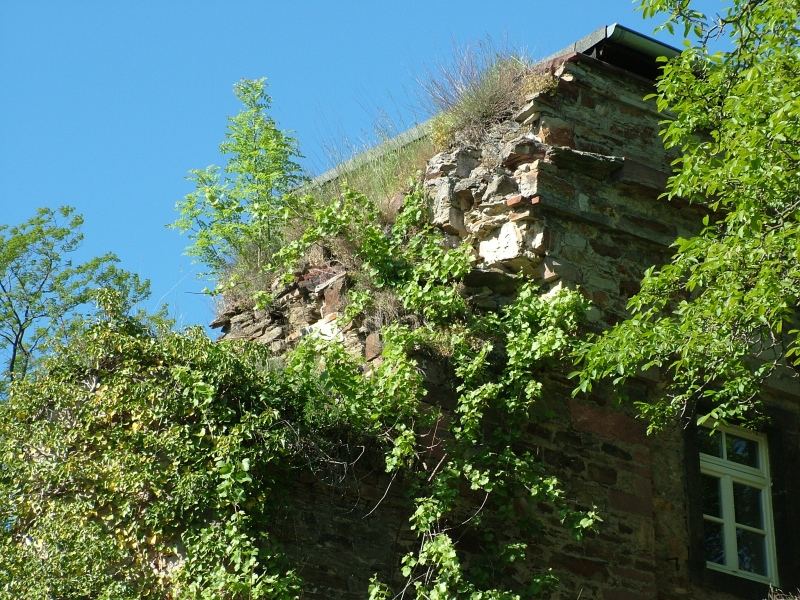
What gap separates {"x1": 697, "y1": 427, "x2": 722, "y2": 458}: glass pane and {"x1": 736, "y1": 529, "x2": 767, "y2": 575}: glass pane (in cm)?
65

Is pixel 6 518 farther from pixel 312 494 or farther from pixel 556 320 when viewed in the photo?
pixel 556 320

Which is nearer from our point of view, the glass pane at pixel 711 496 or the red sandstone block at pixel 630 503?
the red sandstone block at pixel 630 503

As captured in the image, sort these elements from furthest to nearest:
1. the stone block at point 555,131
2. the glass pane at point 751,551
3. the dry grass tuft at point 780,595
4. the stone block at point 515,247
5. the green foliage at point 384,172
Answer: the green foliage at point 384,172 < the stone block at point 555,131 < the glass pane at point 751,551 < the stone block at point 515,247 < the dry grass tuft at point 780,595

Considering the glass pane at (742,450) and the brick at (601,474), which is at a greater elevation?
the glass pane at (742,450)

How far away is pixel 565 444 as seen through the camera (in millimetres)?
9328

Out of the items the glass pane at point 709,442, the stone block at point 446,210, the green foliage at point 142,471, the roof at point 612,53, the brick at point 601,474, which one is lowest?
the green foliage at point 142,471

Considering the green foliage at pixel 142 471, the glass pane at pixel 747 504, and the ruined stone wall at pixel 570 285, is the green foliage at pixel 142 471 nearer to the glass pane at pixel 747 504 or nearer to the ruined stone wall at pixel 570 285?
the ruined stone wall at pixel 570 285

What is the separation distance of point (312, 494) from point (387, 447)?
62 cm

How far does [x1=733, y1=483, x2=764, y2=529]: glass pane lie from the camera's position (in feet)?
32.8

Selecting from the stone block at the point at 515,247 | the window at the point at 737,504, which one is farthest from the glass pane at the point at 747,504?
the stone block at the point at 515,247

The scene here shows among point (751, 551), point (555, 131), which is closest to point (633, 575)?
point (751, 551)

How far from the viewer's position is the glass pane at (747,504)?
32.8 feet

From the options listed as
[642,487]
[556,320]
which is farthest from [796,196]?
[642,487]

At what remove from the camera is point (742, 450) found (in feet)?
33.8
